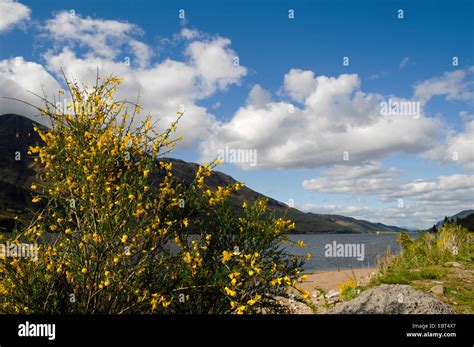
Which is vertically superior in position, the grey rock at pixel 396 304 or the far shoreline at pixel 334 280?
the grey rock at pixel 396 304

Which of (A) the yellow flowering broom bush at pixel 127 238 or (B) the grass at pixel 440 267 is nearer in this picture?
(A) the yellow flowering broom bush at pixel 127 238

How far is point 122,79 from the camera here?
734 centimetres

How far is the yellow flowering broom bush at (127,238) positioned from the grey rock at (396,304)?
2614mm

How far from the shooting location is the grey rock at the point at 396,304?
845 cm

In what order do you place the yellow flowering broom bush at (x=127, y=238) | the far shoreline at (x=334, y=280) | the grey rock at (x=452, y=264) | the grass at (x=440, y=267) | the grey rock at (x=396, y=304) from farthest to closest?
the far shoreline at (x=334, y=280), the grey rock at (x=452, y=264), the grass at (x=440, y=267), the grey rock at (x=396, y=304), the yellow flowering broom bush at (x=127, y=238)

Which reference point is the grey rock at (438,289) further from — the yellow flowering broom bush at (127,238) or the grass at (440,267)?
the yellow flowering broom bush at (127,238)

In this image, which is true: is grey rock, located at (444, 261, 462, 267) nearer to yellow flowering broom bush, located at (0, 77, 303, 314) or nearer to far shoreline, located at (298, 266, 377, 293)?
far shoreline, located at (298, 266, 377, 293)

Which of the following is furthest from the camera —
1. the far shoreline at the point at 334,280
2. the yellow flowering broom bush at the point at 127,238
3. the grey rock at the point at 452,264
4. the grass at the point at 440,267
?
the far shoreline at the point at 334,280

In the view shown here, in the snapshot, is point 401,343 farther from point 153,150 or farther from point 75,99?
point 75,99

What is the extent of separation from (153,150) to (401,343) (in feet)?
16.3

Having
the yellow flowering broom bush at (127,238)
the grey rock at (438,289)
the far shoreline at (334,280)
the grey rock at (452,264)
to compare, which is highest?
the yellow flowering broom bush at (127,238)

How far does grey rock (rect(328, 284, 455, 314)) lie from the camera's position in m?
8.45

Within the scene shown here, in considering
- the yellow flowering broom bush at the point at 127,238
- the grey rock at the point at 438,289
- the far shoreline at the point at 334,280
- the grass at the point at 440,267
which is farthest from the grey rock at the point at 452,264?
the yellow flowering broom bush at the point at 127,238

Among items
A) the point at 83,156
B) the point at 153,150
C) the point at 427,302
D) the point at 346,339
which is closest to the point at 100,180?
the point at 83,156
